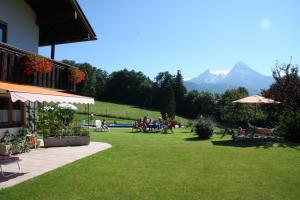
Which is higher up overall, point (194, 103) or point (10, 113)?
point (194, 103)

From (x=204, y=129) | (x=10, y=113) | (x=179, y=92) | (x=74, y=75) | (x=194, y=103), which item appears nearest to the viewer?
(x=10, y=113)

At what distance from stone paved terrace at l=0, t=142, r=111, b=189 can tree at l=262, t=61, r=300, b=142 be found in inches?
491

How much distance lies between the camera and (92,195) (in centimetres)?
845

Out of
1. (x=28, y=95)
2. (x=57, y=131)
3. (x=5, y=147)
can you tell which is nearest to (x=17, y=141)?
(x=5, y=147)

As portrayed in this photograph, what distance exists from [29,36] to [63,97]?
5.09m

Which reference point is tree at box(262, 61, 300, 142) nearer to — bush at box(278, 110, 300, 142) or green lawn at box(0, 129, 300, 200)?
bush at box(278, 110, 300, 142)

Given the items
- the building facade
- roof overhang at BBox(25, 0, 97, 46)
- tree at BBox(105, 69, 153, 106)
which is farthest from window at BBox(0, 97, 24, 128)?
tree at BBox(105, 69, 153, 106)

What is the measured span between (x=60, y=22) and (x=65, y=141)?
6.21 metres

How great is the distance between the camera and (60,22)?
62.5 feet

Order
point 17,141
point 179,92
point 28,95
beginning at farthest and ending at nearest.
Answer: point 179,92, point 17,141, point 28,95

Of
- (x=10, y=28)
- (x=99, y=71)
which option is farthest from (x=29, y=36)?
(x=99, y=71)

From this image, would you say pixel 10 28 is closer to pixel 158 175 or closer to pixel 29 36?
pixel 29 36

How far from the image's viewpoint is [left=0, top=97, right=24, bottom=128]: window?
15.2m

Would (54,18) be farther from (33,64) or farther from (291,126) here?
(291,126)
